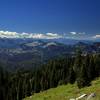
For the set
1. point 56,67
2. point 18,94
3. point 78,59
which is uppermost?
point 78,59

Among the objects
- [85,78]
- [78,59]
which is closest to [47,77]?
[78,59]

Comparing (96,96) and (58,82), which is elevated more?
(96,96)

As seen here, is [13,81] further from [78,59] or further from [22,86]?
[78,59]

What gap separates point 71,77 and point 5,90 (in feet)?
145

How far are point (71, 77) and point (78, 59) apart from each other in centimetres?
1480

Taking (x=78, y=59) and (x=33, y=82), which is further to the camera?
(x=33, y=82)

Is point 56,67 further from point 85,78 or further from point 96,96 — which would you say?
point 96,96

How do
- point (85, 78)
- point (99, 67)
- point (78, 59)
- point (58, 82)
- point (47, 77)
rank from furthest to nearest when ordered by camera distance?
point (47, 77), point (58, 82), point (99, 67), point (78, 59), point (85, 78)

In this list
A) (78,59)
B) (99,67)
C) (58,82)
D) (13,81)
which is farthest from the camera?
(13,81)

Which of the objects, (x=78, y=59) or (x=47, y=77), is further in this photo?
(x=47, y=77)

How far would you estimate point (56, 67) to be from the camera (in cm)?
16588

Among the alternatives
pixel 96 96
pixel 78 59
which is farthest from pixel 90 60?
pixel 96 96

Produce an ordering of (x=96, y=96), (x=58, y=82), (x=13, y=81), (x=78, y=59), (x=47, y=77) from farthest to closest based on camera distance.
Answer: (x=13, y=81)
(x=47, y=77)
(x=58, y=82)
(x=78, y=59)
(x=96, y=96)

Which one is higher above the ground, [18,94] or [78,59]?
[78,59]
